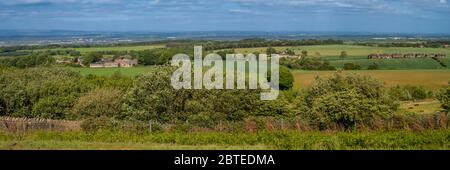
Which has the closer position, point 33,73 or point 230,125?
point 230,125

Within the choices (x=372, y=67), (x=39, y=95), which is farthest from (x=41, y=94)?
(x=372, y=67)

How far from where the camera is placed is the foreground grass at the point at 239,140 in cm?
1396

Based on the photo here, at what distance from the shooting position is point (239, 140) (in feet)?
49.5

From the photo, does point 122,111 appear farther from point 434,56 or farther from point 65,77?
point 434,56

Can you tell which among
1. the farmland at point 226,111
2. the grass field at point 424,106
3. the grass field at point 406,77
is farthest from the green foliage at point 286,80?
the grass field at point 424,106

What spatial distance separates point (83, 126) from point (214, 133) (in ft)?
18.4

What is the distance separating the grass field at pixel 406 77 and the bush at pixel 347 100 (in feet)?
80.1

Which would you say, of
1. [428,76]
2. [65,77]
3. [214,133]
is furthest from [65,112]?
[428,76]

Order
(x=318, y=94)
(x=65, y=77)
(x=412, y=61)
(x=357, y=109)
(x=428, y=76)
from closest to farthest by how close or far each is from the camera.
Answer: (x=357, y=109)
(x=318, y=94)
(x=65, y=77)
(x=428, y=76)
(x=412, y=61)

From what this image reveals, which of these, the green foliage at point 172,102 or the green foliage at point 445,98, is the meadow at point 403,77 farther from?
the green foliage at point 172,102

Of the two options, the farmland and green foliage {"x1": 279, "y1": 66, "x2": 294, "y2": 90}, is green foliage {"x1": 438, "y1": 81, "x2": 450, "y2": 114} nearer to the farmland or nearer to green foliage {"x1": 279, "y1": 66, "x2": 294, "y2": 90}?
the farmland

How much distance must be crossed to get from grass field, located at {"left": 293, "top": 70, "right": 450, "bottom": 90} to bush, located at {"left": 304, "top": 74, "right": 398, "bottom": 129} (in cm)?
2440
